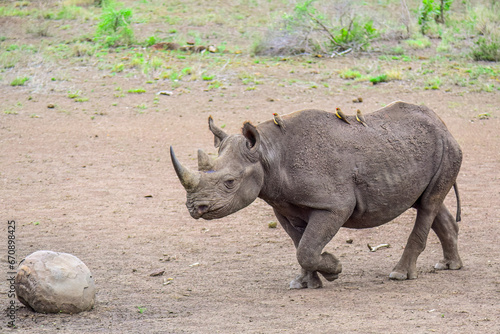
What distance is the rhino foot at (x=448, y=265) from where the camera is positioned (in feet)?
23.0

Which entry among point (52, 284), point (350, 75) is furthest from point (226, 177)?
point (350, 75)

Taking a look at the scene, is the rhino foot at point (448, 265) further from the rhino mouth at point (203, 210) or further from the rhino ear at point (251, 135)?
the rhino mouth at point (203, 210)

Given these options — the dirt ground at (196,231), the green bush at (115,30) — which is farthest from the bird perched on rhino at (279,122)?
the green bush at (115,30)

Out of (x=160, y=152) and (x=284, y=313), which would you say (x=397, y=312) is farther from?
(x=160, y=152)

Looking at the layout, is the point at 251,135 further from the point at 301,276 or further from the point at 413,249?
the point at 413,249

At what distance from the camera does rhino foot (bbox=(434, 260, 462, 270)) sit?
700 centimetres

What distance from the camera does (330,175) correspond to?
241 inches


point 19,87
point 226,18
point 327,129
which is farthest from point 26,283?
point 226,18

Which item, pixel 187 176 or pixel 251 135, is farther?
pixel 251 135

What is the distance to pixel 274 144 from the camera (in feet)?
20.1

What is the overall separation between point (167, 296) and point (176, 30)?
64.7 feet

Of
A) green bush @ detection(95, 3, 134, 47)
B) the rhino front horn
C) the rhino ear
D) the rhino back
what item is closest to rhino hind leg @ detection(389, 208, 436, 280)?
the rhino back

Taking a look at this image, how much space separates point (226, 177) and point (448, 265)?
274 cm

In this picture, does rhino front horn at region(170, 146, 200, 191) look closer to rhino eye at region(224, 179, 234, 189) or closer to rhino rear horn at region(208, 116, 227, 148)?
rhino eye at region(224, 179, 234, 189)
